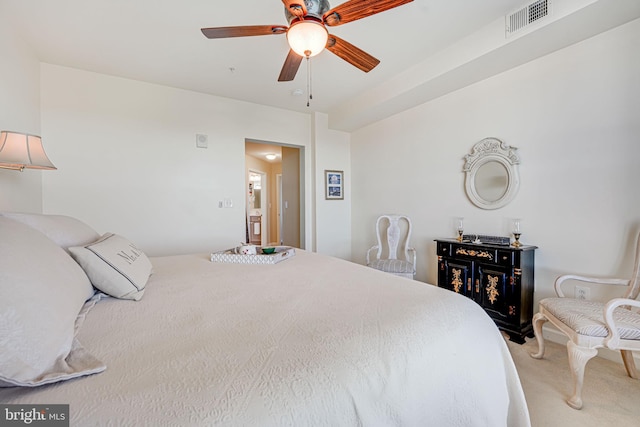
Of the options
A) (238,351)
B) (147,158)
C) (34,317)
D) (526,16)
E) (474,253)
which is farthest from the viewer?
(147,158)

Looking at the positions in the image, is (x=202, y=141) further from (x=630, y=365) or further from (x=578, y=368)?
A: (x=630, y=365)

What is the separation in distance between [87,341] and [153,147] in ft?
10.0

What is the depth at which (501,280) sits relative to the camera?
2377 millimetres

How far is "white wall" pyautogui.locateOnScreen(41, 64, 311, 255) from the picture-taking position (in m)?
2.87

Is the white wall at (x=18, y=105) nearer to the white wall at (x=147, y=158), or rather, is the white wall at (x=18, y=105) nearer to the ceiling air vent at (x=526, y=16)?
the white wall at (x=147, y=158)

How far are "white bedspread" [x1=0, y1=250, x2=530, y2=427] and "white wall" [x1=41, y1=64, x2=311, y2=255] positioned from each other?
2.36m

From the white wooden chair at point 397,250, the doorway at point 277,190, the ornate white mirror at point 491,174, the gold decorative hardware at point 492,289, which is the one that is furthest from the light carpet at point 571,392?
the doorway at point 277,190

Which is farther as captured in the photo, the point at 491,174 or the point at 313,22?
the point at 491,174

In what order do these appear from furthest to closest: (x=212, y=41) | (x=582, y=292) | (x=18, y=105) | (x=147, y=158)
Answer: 1. (x=147, y=158)
2. (x=212, y=41)
3. (x=18, y=105)
4. (x=582, y=292)

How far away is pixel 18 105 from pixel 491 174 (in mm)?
4414

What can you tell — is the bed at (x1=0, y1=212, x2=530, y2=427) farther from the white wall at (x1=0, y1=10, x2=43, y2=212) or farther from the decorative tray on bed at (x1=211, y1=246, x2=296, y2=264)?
the white wall at (x1=0, y1=10, x2=43, y2=212)

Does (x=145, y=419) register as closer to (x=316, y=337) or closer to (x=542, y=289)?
(x=316, y=337)

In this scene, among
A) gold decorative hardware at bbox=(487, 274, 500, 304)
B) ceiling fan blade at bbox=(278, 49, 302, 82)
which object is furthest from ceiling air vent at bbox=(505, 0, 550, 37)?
gold decorative hardware at bbox=(487, 274, 500, 304)

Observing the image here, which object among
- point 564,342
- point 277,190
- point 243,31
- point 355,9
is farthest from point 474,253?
point 277,190
